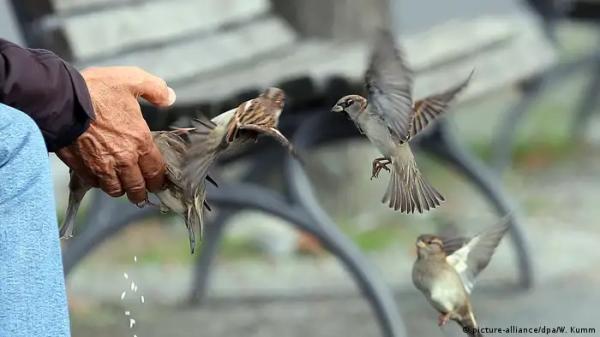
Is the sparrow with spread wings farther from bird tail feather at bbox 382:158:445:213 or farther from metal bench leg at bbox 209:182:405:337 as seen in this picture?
metal bench leg at bbox 209:182:405:337

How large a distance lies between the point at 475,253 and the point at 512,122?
3628 mm

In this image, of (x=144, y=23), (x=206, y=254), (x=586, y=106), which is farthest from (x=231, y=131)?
(x=586, y=106)

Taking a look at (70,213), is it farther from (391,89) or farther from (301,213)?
(301,213)

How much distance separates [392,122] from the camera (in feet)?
6.87

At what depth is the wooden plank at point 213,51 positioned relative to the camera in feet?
12.7

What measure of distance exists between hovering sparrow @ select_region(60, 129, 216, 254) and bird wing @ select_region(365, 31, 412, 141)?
32 centimetres

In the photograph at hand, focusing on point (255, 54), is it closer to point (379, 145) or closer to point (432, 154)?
point (432, 154)

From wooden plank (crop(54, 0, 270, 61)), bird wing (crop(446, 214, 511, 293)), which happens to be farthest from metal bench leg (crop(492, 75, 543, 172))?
bird wing (crop(446, 214, 511, 293))

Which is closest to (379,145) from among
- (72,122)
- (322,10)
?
(72,122)

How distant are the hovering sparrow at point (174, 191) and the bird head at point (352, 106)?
27cm

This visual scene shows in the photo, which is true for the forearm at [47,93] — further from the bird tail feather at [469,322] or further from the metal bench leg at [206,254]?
the metal bench leg at [206,254]

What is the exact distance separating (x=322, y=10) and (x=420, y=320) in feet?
5.13

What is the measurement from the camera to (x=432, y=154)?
4.44 metres

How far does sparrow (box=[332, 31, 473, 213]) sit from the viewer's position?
6.84ft
